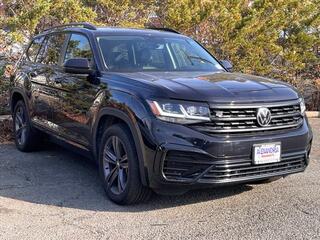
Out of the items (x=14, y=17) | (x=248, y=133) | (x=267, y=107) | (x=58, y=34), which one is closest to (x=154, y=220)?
(x=248, y=133)

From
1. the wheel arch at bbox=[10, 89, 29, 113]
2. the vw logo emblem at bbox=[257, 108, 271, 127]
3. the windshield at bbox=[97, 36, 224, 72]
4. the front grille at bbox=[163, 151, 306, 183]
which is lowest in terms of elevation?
the wheel arch at bbox=[10, 89, 29, 113]

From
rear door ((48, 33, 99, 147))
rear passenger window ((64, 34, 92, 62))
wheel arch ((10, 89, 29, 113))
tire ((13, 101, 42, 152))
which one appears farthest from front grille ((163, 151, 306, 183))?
wheel arch ((10, 89, 29, 113))

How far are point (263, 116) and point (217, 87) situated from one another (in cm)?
50

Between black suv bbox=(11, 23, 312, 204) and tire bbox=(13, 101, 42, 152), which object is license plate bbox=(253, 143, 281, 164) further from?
tire bbox=(13, 101, 42, 152)

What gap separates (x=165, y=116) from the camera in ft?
14.8

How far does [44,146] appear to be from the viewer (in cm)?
763

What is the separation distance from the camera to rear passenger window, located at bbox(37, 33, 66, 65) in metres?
6.59

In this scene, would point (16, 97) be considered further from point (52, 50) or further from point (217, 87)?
point (217, 87)

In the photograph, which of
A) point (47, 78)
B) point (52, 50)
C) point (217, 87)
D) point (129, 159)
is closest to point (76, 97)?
point (47, 78)

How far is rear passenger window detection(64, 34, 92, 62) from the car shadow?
4.64 feet

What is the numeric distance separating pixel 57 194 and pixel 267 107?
7.78 ft

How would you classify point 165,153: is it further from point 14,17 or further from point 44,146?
Result: point 14,17

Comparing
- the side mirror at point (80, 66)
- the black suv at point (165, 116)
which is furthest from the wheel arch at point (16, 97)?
the side mirror at point (80, 66)

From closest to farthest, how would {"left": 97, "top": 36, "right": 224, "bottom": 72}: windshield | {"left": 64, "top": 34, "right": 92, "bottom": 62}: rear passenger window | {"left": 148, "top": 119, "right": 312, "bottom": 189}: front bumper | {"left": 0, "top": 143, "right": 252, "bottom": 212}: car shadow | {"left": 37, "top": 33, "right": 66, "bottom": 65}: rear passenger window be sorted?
{"left": 148, "top": 119, "right": 312, "bottom": 189}: front bumper < {"left": 0, "top": 143, "right": 252, "bottom": 212}: car shadow < {"left": 97, "top": 36, "right": 224, "bottom": 72}: windshield < {"left": 64, "top": 34, "right": 92, "bottom": 62}: rear passenger window < {"left": 37, "top": 33, "right": 66, "bottom": 65}: rear passenger window
